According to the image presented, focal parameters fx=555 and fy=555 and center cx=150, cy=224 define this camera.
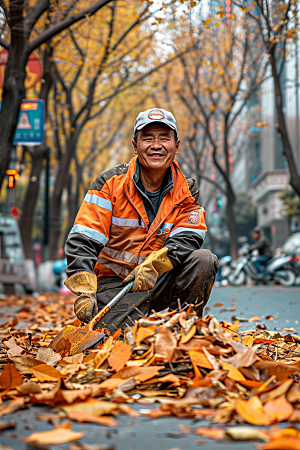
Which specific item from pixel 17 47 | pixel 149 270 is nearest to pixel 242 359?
pixel 149 270

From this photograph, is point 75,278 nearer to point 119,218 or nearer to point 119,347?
point 119,218

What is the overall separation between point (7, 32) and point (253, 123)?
20.5 m

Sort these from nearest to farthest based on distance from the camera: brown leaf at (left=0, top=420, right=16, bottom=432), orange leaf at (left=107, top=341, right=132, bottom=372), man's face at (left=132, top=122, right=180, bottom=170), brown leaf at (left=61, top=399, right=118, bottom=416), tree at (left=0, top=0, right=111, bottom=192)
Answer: brown leaf at (left=0, top=420, right=16, bottom=432)
brown leaf at (left=61, top=399, right=118, bottom=416)
orange leaf at (left=107, top=341, right=132, bottom=372)
man's face at (left=132, top=122, right=180, bottom=170)
tree at (left=0, top=0, right=111, bottom=192)

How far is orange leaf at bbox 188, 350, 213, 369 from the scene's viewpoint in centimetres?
267

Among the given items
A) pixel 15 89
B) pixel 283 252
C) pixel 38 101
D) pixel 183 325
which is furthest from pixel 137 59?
pixel 183 325

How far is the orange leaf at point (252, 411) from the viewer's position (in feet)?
6.91

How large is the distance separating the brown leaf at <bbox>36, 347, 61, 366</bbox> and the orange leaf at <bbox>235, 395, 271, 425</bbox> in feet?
3.98

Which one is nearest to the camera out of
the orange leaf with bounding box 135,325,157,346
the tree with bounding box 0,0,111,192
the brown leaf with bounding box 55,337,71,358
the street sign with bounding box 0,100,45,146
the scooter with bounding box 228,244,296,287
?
the orange leaf with bounding box 135,325,157,346

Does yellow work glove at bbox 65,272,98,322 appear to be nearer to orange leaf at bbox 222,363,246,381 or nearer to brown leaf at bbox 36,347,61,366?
brown leaf at bbox 36,347,61,366

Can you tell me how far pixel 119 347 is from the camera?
2.83m

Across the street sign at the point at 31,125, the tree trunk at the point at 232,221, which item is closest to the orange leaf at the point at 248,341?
the street sign at the point at 31,125

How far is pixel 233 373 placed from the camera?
2.57 meters

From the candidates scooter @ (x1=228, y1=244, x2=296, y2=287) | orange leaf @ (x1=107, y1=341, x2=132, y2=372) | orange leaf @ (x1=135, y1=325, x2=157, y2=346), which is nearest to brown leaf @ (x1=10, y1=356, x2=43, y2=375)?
orange leaf @ (x1=107, y1=341, x2=132, y2=372)

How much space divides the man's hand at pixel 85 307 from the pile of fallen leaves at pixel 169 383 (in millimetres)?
254
